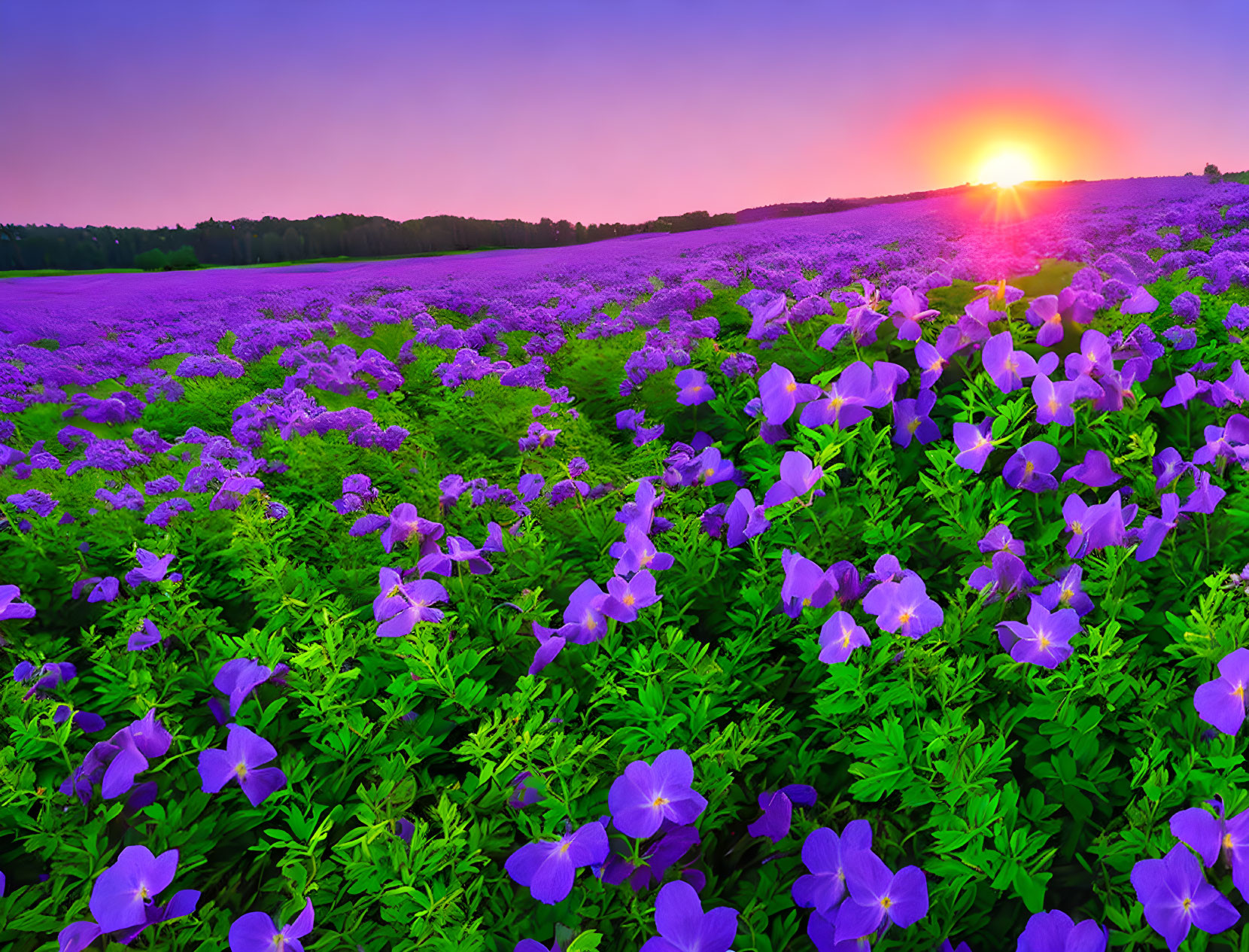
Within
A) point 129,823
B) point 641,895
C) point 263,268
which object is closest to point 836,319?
point 641,895

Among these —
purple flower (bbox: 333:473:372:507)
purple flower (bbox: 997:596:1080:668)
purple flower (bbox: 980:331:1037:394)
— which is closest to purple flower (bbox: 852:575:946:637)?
purple flower (bbox: 997:596:1080:668)

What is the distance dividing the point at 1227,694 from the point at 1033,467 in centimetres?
73

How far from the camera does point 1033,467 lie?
1.81 metres

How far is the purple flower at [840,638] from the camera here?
1.41 meters

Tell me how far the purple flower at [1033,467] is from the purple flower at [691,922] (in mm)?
1304

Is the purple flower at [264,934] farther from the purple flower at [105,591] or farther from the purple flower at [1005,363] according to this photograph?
the purple flower at [1005,363]

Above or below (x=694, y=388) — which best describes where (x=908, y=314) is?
above

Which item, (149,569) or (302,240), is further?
(302,240)

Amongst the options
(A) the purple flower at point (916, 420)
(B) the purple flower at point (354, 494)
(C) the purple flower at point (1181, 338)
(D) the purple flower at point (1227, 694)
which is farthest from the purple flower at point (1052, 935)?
(C) the purple flower at point (1181, 338)

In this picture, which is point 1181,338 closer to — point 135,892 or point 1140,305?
point 1140,305

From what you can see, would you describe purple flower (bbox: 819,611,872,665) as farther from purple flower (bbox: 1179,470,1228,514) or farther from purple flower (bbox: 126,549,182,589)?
purple flower (bbox: 126,549,182,589)

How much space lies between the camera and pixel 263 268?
41.5 ft

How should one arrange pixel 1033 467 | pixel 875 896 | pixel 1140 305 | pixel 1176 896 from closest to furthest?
1. pixel 1176 896
2. pixel 875 896
3. pixel 1033 467
4. pixel 1140 305

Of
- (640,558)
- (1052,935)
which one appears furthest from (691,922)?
(640,558)
